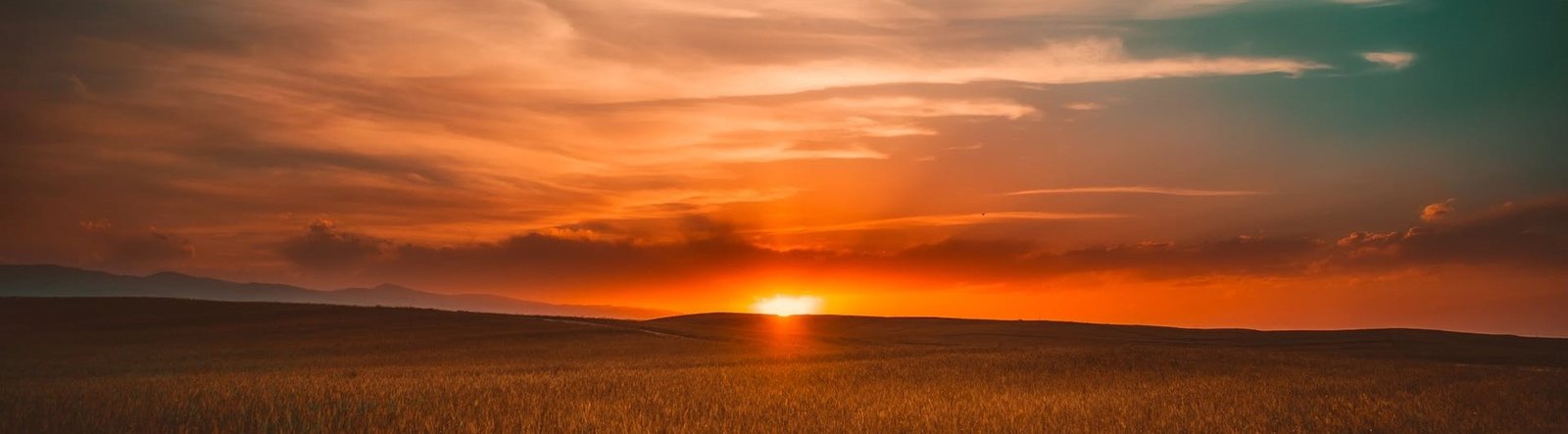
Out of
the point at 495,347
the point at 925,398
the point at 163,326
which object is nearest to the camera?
the point at 925,398

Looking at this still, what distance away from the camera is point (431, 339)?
179 ft

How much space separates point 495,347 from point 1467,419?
4112cm

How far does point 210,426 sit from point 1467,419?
21731 millimetres

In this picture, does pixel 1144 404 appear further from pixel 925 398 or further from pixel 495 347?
pixel 495 347

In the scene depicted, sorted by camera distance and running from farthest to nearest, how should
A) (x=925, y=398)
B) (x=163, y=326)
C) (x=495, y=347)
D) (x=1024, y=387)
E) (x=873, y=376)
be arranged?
(x=163, y=326)
(x=495, y=347)
(x=873, y=376)
(x=1024, y=387)
(x=925, y=398)

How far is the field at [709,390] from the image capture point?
16.8 meters

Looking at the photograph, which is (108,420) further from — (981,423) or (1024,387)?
(1024,387)

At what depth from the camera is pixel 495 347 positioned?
50.1 meters

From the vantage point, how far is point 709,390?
891 inches

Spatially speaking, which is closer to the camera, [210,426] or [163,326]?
[210,426]

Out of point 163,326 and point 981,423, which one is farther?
point 163,326

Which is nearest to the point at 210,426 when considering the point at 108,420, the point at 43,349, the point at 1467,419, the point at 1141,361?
the point at 108,420

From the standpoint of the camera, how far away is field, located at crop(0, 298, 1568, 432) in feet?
55.1

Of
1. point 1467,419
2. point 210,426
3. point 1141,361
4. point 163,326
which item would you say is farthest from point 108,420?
point 163,326
